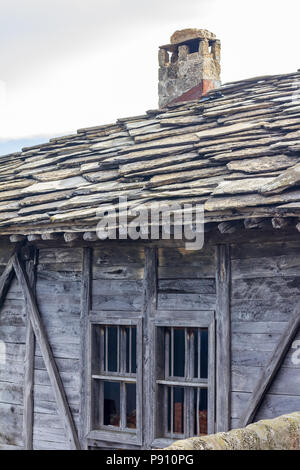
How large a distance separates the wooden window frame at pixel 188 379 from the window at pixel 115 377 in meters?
0.19

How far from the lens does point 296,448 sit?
3738 mm

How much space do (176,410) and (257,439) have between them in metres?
3.27

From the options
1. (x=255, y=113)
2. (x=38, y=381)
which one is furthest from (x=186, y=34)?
(x=38, y=381)

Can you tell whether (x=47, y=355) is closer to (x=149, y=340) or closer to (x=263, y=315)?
(x=149, y=340)

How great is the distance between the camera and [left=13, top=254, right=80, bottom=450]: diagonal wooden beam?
7.34 m

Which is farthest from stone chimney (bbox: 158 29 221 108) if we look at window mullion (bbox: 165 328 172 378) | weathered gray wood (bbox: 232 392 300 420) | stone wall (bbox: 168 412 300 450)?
stone wall (bbox: 168 412 300 450)

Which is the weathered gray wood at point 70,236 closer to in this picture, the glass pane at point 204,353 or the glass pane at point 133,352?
the glass pane at point 133,352

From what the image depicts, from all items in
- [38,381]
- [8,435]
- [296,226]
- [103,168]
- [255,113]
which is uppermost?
[255,113]

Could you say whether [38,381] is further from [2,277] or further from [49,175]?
[49,175]

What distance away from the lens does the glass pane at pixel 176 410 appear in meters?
6.70

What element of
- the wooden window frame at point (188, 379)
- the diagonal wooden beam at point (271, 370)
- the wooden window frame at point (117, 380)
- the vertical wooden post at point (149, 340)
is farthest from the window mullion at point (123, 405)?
the diagonal wooden beam at point (271, 370)

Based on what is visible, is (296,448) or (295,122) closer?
(296,448)

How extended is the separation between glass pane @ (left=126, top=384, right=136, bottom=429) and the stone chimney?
4.93 meters

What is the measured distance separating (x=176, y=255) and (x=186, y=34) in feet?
16.9
